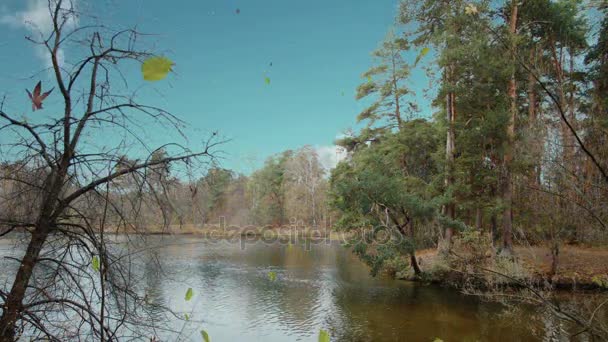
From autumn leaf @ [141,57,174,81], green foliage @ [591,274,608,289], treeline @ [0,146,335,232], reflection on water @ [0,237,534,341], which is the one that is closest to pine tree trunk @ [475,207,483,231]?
reflection on water @ [0,237,534,341]

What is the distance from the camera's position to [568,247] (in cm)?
1333

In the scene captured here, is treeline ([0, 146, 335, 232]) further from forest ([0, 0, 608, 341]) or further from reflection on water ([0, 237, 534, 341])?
reflection on water ([0, 237, 534, 341])

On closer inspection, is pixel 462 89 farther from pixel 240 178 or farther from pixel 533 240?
pixel 240 178

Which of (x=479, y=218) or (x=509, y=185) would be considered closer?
(x=509, y=185)

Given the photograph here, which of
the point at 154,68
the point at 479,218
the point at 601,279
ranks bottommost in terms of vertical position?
the point at 601,279

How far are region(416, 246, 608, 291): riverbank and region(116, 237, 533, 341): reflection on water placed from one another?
530 millimetres

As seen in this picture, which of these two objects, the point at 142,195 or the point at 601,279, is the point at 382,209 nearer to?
the point at 601,279

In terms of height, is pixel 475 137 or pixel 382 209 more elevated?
pixel 475 137

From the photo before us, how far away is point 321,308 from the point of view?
9.63 metres

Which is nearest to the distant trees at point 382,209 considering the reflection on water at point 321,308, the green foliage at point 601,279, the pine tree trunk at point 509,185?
the reflection on water at point 321,308

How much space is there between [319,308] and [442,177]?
635 cm

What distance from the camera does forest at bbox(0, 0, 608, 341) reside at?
2.04m

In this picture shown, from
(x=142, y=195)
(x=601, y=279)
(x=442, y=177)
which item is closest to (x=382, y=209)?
(x=442, y=177)

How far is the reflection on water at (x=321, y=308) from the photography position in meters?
7.79
